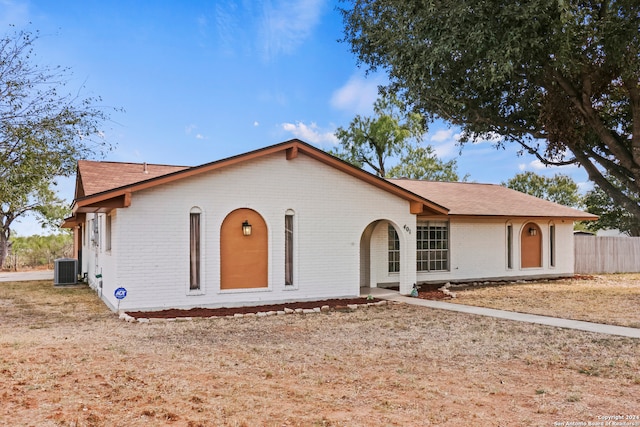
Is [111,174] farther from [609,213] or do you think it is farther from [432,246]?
[609,213]

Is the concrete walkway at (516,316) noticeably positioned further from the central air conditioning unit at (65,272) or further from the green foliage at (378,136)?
the green foliage at (378,136)

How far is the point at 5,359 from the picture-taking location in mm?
6586

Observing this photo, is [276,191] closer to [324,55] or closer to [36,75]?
[36,75]

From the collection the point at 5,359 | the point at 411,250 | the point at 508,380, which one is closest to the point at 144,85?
the point at 411,250

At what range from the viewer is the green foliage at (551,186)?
4738 centimetres

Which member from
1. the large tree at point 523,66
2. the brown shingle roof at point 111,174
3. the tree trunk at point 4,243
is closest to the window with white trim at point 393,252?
the large tree at point 523,66

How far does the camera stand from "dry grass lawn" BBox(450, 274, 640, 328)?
11.0 meters

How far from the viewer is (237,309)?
11.3m

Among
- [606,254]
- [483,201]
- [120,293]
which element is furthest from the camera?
[606,254]

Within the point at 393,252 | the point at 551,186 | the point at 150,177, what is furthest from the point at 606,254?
the point at 551,186

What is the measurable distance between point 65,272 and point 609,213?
3961 centimetres

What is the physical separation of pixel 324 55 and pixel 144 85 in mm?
7573

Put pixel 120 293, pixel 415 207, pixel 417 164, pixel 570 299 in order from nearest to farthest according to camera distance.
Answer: pixel 120 293
pixel 570 299
pixel 415 207
pixel 417 164

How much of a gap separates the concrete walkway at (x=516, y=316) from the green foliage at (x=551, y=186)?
39770mm
